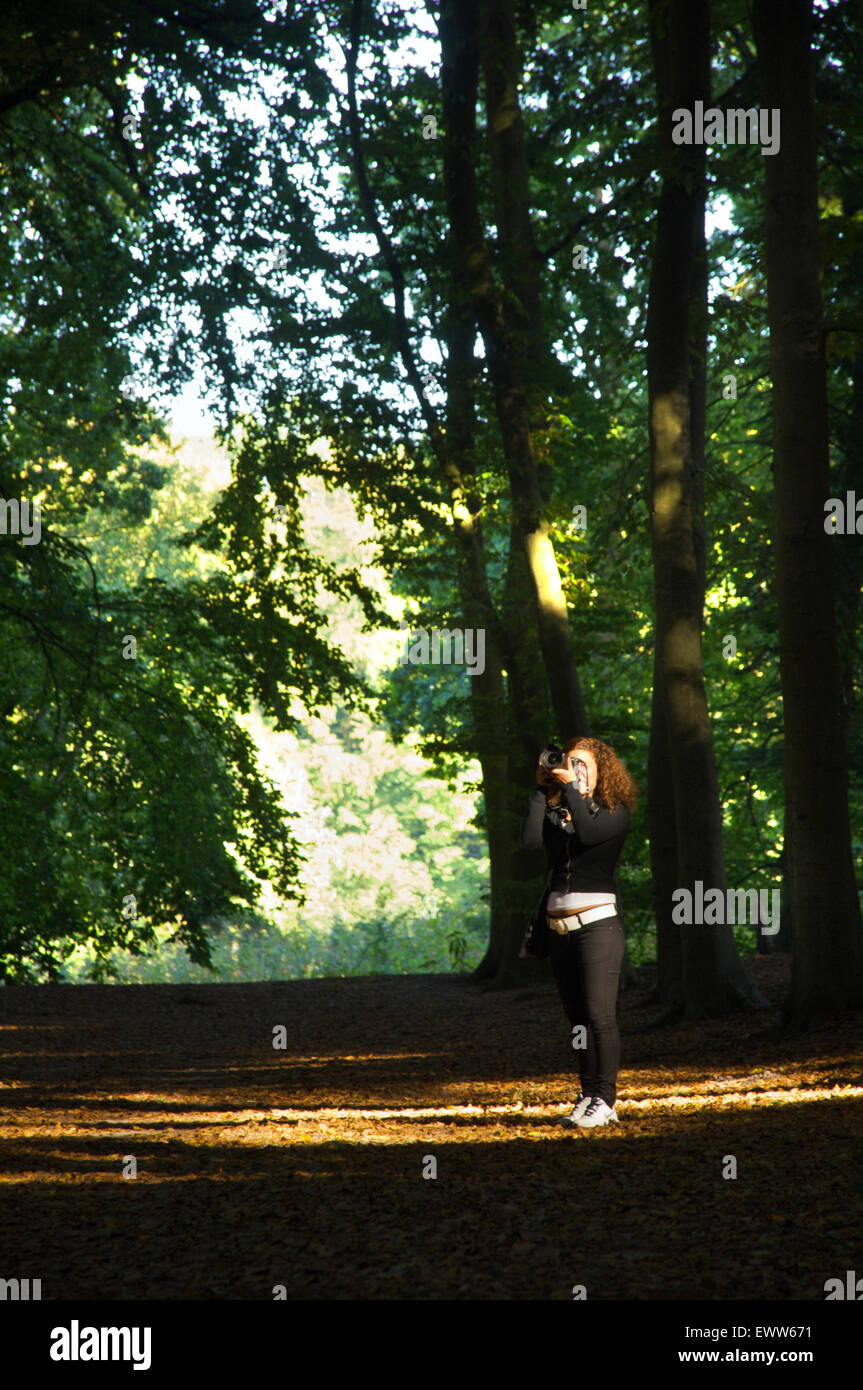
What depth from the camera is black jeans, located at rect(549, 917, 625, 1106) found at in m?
6.32

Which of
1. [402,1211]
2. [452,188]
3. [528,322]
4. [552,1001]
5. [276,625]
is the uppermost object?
[452,188]

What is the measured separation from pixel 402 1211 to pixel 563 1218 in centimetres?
67

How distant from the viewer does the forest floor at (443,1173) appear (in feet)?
Answer: 14.0

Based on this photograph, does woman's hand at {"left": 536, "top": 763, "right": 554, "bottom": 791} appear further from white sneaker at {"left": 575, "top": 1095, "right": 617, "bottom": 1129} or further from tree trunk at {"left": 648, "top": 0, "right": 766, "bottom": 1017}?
tree trunk at {"left": 648, "top": 0, "right": 766, "bottom": 1017}

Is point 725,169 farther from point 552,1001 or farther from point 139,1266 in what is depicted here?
point 139,1266

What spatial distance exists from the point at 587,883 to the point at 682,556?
17.3 ft

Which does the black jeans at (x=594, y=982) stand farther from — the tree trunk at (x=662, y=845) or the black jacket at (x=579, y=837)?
the tree trunk at (x=662, y=845)

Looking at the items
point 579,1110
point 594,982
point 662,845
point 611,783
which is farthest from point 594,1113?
point 662,845

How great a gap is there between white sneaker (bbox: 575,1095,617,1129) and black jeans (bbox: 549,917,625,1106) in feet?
0.38

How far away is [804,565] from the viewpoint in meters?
8.80

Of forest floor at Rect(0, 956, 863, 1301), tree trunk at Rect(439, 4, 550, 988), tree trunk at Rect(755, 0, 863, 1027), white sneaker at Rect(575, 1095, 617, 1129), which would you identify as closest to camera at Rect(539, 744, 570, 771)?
white sneaker at Rect(575, 1095, 617, 1129)

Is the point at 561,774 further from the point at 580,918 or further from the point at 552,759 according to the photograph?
A: the point at 580,918
